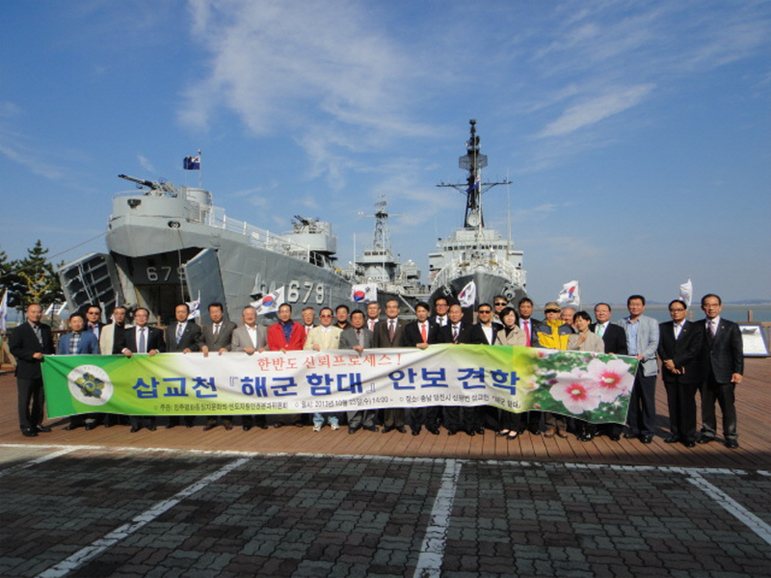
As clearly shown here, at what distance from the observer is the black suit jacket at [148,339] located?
7.47m

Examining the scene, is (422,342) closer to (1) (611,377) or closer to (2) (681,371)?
(1) (611,377)

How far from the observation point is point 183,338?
7.47 m

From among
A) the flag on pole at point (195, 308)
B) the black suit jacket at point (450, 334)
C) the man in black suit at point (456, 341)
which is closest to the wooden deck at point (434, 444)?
the man in black suit at point (456, 341)

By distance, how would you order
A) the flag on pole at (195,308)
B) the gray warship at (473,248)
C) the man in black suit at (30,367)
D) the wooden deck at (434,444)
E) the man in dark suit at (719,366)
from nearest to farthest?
the wooden deck at (434,444), the man in dark suit at (719,366), the man in black suit at (30,367), the flag on pole at (195,308), the gray warship at (473,248)

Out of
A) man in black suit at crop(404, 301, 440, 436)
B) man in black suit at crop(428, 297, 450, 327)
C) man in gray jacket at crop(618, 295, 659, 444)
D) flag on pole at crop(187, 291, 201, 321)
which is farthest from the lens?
flag on pole at crop(187, 291, 201, 321)

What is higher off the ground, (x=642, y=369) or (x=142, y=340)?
(x=142, y=340)

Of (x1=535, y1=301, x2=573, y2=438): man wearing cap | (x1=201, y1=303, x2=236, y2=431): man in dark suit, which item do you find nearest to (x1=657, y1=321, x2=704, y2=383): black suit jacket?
(x1=535, y1=301, x2=573, y2=438): man wearing cap

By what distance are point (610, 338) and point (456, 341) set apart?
1.98 metres

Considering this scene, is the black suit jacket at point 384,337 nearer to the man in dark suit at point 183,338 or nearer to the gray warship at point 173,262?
the man in dark suit at point 183,338

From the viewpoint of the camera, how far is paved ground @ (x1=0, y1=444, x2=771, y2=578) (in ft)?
11.1

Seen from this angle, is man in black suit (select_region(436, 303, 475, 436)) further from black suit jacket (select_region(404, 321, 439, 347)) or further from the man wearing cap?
the man wearing cap

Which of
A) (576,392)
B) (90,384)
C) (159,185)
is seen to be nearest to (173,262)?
(159,185)

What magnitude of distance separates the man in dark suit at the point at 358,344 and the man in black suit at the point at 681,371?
3730 mm

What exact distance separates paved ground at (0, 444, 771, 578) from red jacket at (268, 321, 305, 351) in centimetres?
184
